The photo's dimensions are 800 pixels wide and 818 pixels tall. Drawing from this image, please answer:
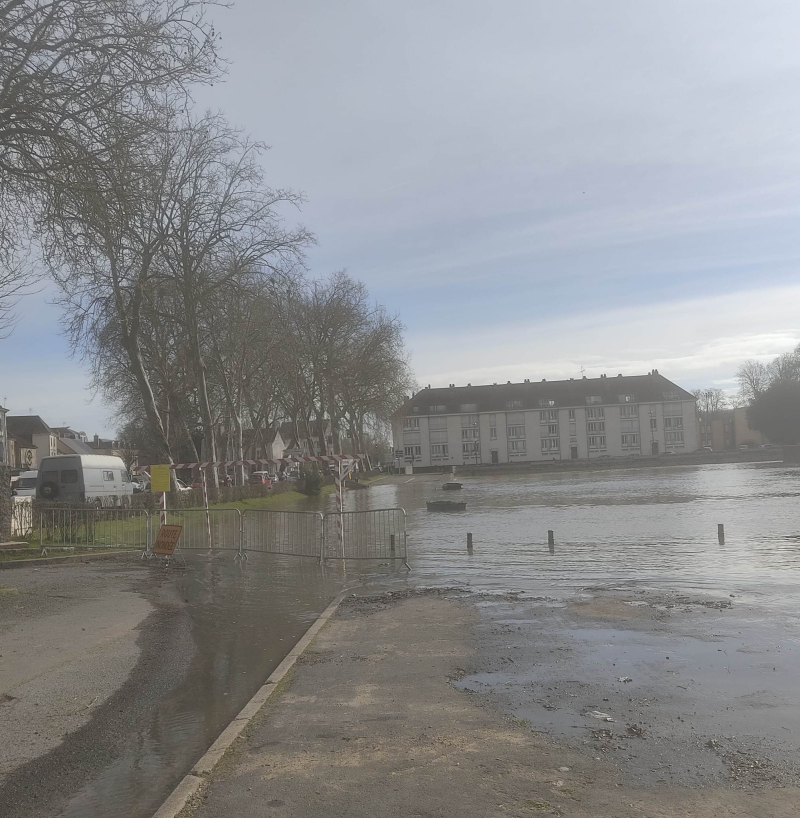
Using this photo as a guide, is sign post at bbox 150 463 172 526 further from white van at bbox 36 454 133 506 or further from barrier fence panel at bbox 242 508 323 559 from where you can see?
white van at bbox 36 454 133 506

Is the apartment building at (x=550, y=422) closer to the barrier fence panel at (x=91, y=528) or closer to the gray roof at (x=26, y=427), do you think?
the gray roof at (x=26, y=427)

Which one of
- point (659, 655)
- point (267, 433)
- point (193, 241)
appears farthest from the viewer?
point (267, 433)

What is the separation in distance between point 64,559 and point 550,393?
114 m

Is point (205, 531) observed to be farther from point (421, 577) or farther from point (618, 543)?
point (618, 543)

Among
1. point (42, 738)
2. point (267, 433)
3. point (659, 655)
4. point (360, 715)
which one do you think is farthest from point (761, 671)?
point (267, 433)

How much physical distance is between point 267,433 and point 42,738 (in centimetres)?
5987

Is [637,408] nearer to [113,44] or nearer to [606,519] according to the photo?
[606,519]

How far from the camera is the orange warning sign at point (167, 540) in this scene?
59.4ft

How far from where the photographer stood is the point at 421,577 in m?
15.1

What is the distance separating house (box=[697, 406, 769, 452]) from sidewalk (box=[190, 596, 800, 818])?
137540 mm

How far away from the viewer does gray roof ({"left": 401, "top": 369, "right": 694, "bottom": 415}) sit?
123125mm

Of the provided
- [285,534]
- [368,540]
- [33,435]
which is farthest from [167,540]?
[33,435]

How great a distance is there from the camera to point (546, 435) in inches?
4904

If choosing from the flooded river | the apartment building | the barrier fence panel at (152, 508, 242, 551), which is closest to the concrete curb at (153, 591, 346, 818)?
the flooded river
